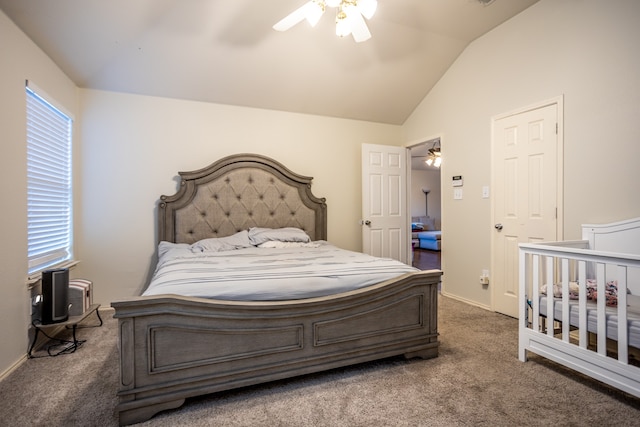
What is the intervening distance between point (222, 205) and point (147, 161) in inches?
33.1

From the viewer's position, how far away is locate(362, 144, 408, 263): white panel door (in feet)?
12.4

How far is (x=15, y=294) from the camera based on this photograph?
197 cm

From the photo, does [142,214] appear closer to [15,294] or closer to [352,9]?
[15,294]

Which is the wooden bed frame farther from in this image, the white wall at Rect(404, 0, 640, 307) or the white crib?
the white wall at Rect(404, 0, 640, 307)

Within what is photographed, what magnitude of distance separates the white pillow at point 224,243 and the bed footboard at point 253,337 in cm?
135

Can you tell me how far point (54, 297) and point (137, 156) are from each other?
1491 millimetres

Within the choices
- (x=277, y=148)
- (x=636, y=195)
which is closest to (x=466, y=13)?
(x=636, y=195)

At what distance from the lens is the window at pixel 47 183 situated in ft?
7.29

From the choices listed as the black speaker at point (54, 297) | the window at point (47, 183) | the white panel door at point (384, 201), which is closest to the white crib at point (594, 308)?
the white panel door at point (384, 201)

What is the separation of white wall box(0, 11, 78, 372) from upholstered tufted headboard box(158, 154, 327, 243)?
1.13 m

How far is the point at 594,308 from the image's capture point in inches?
67.4

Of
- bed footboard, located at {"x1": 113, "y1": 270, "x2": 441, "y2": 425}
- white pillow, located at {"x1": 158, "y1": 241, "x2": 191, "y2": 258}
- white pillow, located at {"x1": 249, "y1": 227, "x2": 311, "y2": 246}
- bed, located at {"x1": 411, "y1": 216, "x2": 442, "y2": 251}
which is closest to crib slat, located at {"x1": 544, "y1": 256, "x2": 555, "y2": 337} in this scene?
bed footboard, located at {"x1": 113, "y1": 270, "x2": 441, "y2": 425}

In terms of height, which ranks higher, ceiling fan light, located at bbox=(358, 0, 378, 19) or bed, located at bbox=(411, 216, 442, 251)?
ceiling fan light, located at bbox=(358, 0, 378, 19)

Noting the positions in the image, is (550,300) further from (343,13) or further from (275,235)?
(275,235)
